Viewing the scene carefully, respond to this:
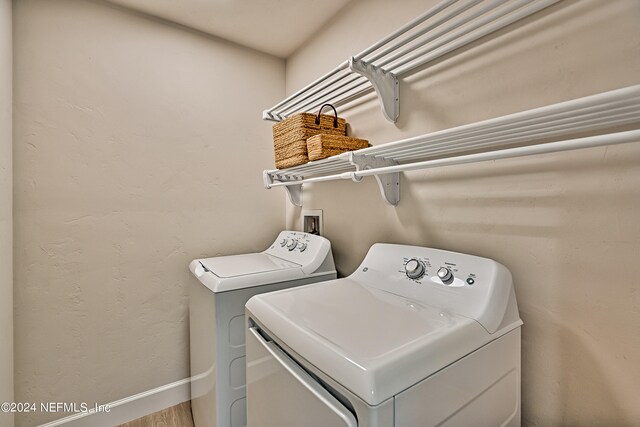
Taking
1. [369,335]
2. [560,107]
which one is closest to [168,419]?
[369,335]

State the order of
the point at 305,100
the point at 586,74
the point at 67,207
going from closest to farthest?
the point at 586,74, the point at 67,207, the point at 305,100

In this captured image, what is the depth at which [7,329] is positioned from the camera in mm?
1263

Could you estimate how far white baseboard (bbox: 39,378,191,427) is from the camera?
150 centimetres

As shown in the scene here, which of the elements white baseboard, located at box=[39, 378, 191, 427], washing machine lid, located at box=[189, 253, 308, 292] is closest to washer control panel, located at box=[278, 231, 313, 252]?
washing machine lid, located at box=[189, 253, 308, 292]

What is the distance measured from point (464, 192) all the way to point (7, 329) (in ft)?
6.47

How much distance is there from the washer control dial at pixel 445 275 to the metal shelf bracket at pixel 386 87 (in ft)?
2.29

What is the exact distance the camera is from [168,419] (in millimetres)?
1651

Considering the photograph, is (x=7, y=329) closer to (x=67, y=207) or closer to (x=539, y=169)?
(x=67, y=207)

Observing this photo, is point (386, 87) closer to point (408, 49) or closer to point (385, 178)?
point (408, 49)

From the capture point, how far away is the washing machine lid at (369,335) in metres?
0.57

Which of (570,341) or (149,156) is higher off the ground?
(149,156)

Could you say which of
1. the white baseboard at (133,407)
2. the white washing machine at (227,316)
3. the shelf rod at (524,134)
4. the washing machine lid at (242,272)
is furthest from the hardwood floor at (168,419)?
the shelf rod at (524,134)

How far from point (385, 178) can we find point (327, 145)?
0.29 m

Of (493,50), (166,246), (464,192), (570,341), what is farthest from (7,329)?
(493,50)
